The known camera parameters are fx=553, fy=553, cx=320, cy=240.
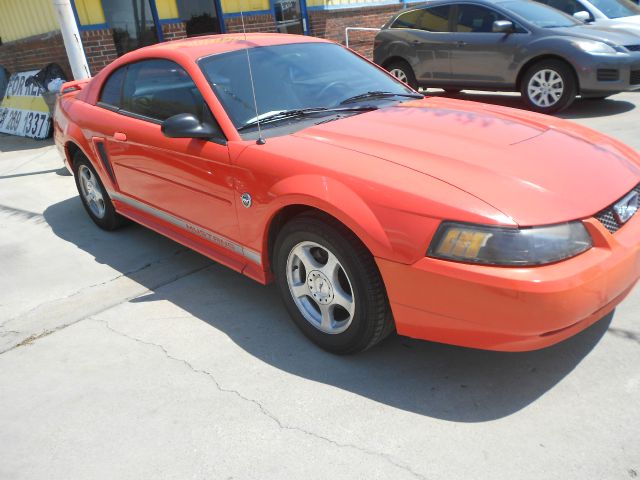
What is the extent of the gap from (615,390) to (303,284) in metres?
1.53

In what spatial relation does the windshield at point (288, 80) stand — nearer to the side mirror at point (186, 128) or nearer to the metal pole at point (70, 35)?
the side mirror at point (186, 128)

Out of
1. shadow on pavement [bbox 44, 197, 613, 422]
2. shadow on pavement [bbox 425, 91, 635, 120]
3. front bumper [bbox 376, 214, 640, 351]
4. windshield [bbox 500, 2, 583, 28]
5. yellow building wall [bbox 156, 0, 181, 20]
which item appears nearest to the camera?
front bumper [bbox 376, 214, 640, 351]

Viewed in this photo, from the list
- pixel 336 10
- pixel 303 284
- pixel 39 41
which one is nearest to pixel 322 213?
pixel 303 284

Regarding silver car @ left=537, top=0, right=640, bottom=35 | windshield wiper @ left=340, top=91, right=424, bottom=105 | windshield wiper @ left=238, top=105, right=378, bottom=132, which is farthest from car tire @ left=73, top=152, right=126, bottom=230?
silver car @ left=537, top=0, right=640, bottom=35

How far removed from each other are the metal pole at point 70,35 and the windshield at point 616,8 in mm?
8471

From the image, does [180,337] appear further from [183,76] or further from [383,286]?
[183,76]

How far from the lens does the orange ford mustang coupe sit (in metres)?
2.20

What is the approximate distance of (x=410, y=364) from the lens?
2.77m

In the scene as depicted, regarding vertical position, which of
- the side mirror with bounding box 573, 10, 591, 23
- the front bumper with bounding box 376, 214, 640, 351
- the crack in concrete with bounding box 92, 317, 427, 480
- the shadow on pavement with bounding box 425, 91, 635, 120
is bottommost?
the shadow on pavement with bounding box 425, 91, 635, 120

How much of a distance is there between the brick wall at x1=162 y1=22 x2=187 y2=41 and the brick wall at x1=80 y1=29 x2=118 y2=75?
1051mm

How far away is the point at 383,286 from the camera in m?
2.51

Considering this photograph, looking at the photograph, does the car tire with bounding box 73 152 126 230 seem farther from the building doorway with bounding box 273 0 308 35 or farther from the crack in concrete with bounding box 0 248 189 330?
the building doorway with bounding box 273 0 308 35

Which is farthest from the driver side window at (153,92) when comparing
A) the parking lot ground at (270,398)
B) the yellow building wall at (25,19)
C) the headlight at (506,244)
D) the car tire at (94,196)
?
the yellow building wall at (25,19)

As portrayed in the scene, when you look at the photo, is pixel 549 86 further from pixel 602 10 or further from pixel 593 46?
pixel 602 10
